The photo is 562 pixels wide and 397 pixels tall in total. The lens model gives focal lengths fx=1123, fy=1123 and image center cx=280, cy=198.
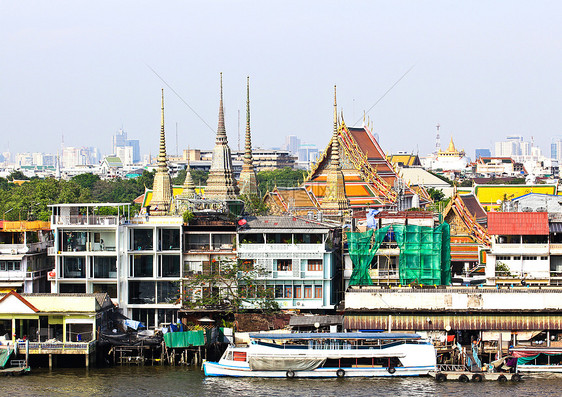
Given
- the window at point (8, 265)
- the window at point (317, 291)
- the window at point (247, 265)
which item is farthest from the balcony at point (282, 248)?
the window at point (8, 265)

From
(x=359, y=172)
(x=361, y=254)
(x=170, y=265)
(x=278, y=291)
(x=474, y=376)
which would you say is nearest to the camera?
(x=474, y=376)

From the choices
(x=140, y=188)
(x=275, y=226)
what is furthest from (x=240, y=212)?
(x=140, y=188)

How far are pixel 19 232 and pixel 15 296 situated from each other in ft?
17.6

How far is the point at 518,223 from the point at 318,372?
15784mm

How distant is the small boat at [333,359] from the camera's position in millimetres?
49406

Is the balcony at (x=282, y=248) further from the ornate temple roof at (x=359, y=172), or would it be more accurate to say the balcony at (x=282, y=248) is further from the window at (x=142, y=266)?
the ornate temple roof at (x=359, y=172)

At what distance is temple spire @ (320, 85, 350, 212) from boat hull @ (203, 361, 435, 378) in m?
42.6

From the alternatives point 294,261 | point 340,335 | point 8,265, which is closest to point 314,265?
point 294,261

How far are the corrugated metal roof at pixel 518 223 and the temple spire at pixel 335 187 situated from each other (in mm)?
32853

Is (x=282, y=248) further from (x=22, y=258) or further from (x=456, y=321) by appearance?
(x=22, y=258)

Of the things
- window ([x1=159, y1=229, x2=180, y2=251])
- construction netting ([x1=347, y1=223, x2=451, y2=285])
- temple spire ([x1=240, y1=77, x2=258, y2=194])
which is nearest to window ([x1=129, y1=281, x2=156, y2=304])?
window ([x1=159, y1=229, x2=180, y2=251])

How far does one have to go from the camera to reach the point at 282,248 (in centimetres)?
5578

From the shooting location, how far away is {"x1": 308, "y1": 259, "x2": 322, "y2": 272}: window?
55656mm

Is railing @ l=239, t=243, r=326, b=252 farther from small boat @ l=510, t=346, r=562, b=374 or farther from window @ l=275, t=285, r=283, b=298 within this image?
small boat @ l=510, t=346, r=562, b=374
